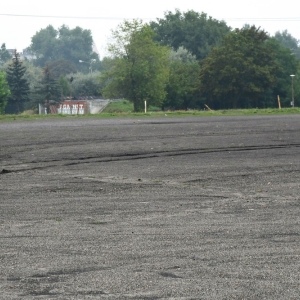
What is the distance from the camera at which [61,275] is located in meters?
7.45

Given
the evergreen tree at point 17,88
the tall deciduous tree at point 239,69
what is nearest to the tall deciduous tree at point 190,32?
the evergreen tree at point 17,88

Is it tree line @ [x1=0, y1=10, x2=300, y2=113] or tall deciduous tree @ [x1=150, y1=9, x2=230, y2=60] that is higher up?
tall deciduous tree @ [x1=150, y1=9, x2=230, y2=60]

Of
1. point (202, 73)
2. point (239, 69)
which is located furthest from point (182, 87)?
point (239, 69)

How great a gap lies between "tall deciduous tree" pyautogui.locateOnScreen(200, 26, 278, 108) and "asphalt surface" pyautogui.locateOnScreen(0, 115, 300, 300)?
9137 centimetres

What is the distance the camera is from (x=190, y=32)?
158 metres

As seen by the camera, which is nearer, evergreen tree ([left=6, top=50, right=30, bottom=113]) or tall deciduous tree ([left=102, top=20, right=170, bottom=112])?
tall deciduous tree ([left=102, top=20, right=170, bottom=112])

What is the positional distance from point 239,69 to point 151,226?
105 m

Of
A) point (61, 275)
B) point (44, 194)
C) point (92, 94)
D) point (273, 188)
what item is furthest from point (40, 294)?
point (92, 94)

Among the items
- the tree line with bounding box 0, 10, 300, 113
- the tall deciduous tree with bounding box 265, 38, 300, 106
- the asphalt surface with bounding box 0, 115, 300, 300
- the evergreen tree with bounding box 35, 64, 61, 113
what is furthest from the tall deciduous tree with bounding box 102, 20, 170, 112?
the asphalt surface with bounding box 0, 115, 300, 300

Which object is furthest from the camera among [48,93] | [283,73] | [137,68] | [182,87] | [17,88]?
[17,88]

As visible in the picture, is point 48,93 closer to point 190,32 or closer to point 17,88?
point 17,88

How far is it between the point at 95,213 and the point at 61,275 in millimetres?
4210

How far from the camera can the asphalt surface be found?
278 inches

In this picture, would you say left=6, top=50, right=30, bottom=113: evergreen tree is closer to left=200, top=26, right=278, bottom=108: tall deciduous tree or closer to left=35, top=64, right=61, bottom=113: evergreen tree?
left=35, top=64, right=61, bottom=113: evergreen tree
